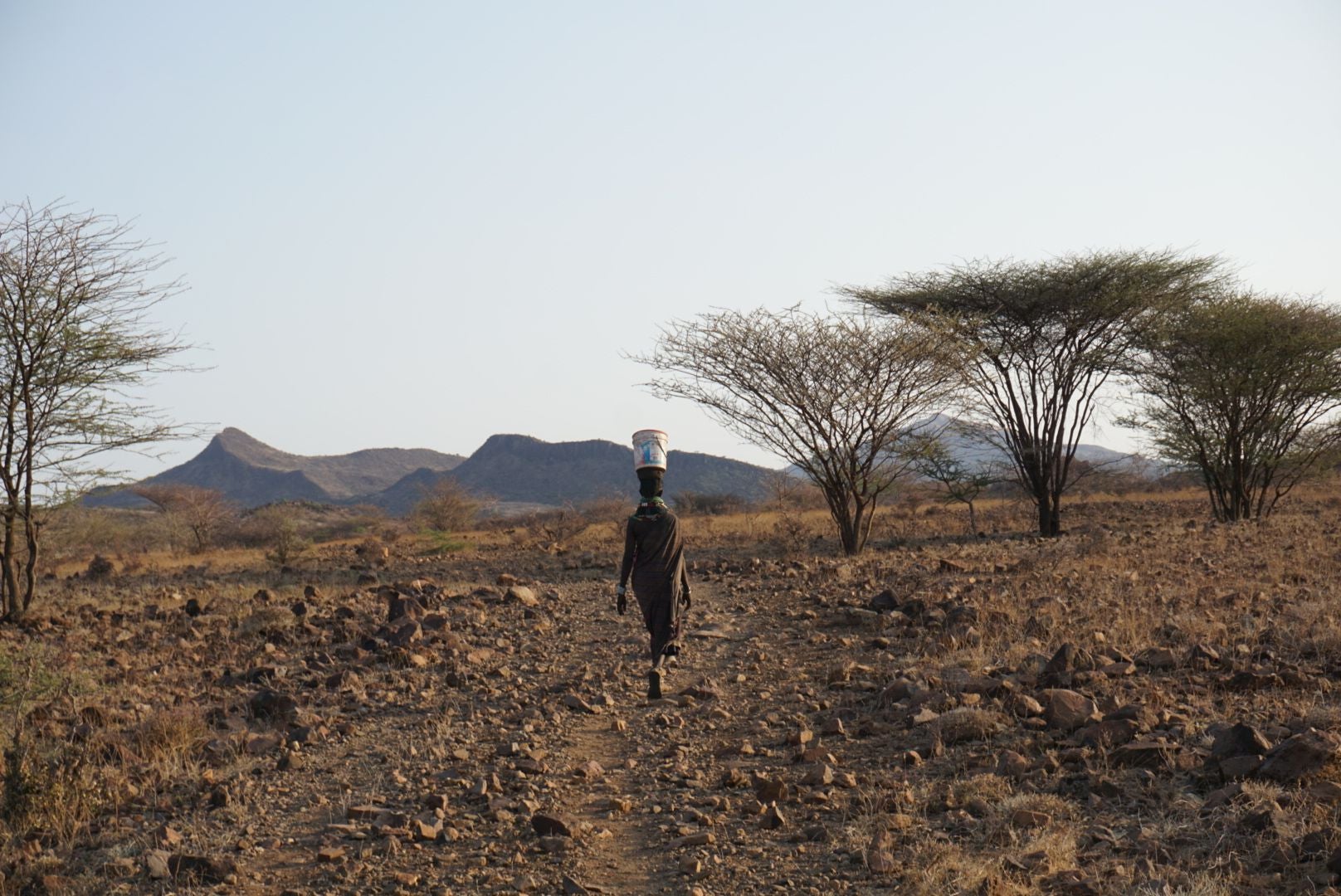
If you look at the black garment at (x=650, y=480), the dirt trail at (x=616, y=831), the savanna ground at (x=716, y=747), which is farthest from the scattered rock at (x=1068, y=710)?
the black garment at (x=650, y=480)

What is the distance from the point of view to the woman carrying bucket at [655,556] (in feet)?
27.0

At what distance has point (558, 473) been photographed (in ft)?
339

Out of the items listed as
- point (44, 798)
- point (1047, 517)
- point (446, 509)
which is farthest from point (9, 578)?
point (446, 509)

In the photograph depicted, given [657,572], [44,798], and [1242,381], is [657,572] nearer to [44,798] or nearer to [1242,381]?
[44,798]

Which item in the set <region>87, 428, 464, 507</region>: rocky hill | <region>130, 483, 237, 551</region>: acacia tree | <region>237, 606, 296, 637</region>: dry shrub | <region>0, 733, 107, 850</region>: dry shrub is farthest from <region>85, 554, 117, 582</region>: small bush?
<region>87, 428, 464, 507</region>: rocky hill

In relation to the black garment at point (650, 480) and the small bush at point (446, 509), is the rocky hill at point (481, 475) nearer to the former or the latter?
the small bush at point (446, 509)

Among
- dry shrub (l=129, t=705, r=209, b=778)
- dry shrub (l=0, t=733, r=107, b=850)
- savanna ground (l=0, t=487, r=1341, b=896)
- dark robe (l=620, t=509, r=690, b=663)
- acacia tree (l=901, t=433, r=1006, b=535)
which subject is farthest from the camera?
acacia tree (l=901, t=433, r=1006, b=535)

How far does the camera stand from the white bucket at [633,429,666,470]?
26.9 feet

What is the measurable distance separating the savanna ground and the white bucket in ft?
6.01

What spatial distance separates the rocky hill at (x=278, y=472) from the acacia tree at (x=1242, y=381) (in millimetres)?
83831

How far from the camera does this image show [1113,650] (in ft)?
23.9

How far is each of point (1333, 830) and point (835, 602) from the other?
8136mm

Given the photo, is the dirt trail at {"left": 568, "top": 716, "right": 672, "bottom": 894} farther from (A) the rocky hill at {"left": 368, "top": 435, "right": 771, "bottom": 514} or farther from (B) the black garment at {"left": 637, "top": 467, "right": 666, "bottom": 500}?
(A) the rocky hill at {"left": 368, "top": 435, "right": 771, "bottom": 514}

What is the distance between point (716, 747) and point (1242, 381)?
20.5 m
